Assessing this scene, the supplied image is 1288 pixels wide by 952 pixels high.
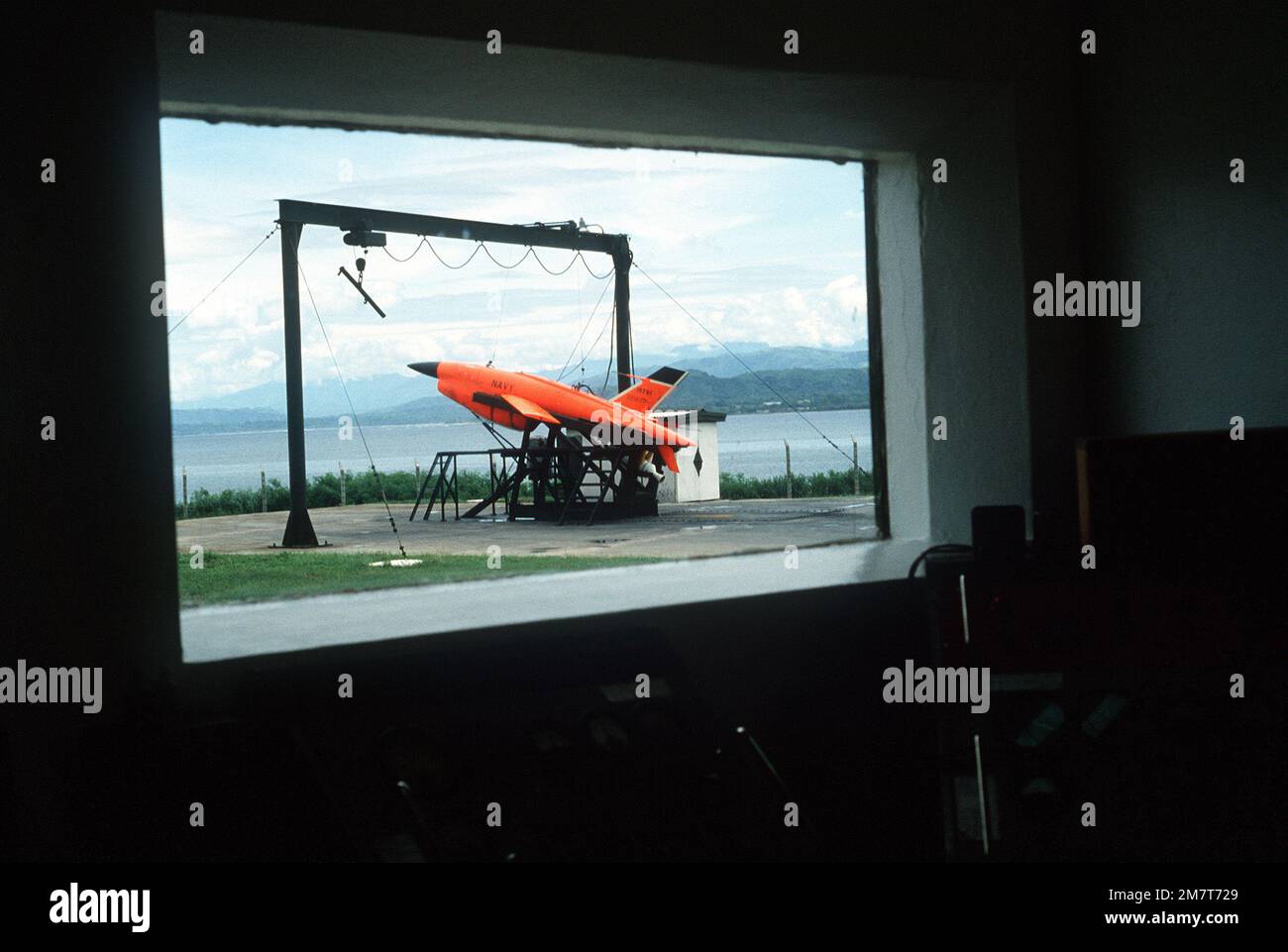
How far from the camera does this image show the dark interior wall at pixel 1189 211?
75.9 inches

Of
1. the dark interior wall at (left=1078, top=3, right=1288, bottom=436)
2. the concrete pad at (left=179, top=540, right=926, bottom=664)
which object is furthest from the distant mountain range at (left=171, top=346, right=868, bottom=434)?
the dark interior wall at (left=1078, top=3, right=1288, bottom=436)

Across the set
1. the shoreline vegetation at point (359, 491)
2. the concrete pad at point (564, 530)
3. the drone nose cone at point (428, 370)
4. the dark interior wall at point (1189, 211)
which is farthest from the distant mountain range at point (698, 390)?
the drone nose cone at point (428, 370)

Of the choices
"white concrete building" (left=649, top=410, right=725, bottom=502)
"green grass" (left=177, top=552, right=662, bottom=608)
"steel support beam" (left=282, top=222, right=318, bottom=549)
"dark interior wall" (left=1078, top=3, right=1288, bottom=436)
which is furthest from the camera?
"white concrete building" (left=649, top=410, right=725, bottom=502)

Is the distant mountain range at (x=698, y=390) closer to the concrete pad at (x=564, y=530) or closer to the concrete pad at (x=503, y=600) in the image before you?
the concrete pad at (x=564, y=530)

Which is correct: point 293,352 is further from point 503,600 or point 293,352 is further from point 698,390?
point 503,600

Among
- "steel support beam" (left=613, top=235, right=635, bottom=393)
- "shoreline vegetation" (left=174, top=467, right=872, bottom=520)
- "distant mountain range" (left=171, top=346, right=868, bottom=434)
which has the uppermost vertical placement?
"steel support beam" (left=613, top=235, right=635, bottom=393)

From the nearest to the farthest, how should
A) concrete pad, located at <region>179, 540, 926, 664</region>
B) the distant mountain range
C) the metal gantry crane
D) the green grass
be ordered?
concrete pad, located at <region>179, 540, 926, 664</region>
the green grass
the distant mountain range
the metal gantry crane

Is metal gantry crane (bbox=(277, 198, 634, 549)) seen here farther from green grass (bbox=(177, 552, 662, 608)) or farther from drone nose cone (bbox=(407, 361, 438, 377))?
drone nose cone (bbox=(407, 361, 438, 377))

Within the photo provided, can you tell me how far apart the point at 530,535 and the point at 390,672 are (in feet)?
11.3

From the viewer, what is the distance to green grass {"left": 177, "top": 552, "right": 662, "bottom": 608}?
2162 millimetres

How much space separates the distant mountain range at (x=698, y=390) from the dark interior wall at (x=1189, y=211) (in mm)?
733

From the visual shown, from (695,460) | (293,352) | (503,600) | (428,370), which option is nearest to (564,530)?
(695,460)

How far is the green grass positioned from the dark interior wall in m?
A: 1.30

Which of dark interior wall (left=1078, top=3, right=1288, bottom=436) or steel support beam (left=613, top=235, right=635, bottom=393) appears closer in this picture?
dark interior wall (left=1078, top=3, right=1288, bottom=436)
